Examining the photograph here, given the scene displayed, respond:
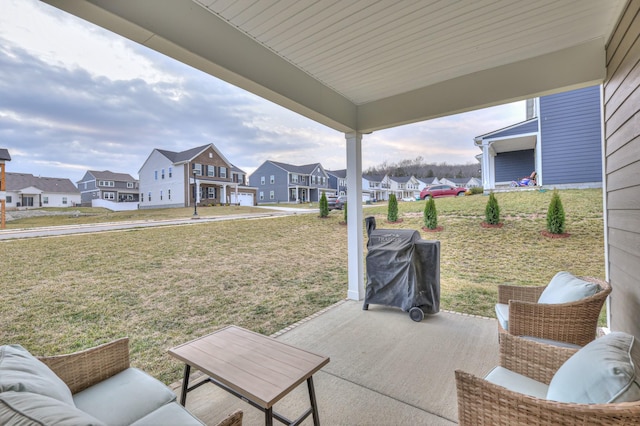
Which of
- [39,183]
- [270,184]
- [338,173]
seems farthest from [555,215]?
[39,183]

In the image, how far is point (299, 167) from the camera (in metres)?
5.06

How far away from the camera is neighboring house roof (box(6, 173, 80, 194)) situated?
207 centimetres

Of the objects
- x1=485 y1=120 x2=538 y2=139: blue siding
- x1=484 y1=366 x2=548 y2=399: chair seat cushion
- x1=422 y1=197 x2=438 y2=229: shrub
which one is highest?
x1=485 y1=120 x2=538 y2=139: blue siding

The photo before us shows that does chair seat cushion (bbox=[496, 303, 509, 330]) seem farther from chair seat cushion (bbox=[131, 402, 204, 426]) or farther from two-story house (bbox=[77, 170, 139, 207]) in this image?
two-story house (bbox=[77, 170, 139, 207])

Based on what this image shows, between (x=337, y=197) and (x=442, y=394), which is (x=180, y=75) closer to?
(x=337, y=197)

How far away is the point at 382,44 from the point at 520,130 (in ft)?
12.0

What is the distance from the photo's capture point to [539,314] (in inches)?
79.1

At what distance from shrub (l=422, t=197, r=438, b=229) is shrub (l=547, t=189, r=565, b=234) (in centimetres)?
155

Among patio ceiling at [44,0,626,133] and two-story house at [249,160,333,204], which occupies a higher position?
patio ceiling at [44,0,626,133]

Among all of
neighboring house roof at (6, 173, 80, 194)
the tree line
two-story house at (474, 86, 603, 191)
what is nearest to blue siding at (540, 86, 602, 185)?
two-story house at (474, 86, 603, 191)

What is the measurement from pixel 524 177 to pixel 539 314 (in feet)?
11.4

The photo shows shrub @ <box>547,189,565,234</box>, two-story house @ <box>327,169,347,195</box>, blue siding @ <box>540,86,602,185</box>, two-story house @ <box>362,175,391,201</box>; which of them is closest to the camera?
blue siding @ <box>540,86,602,185</box>

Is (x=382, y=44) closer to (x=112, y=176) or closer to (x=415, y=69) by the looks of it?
(x=415, y=69)

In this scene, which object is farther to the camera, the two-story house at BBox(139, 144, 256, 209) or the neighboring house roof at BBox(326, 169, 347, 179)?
the neighboring house roof at BBox(326, 169, 347, 179)
